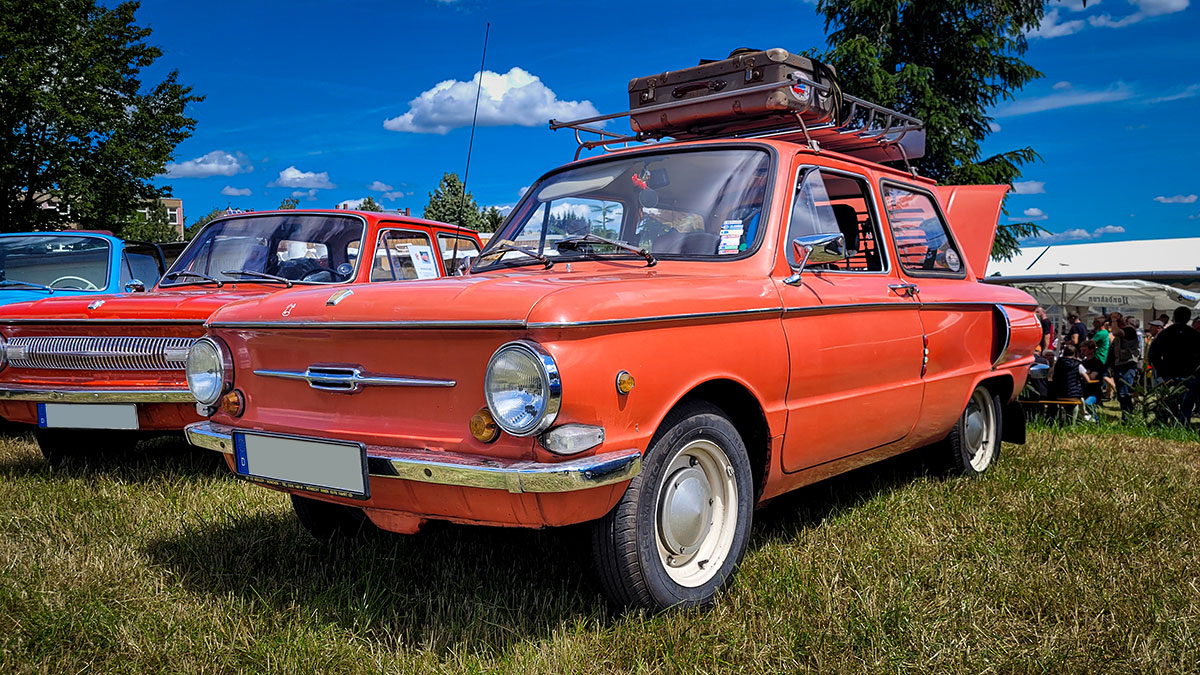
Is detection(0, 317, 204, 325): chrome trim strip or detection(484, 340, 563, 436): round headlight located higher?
detection(484, 340, 563, 436): round headlight

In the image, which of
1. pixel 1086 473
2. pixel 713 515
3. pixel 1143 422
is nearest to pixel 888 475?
pixel 1086 473

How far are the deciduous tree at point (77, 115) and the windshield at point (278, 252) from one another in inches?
740

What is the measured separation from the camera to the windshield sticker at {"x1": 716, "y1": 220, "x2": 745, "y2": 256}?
3.56 m

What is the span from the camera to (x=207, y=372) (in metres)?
3.43

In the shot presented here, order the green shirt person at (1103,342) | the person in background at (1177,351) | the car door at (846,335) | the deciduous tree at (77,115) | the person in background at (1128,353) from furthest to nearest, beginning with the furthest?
the deciduous tree at (77,115), the person in background at (1128,353), the green shirt person at (1103,342), the person in background at (1177,351), the car door at (846,335)

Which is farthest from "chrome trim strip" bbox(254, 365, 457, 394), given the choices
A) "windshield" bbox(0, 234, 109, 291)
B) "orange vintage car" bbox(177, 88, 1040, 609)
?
"windshield" bbox(0, 234, 109, 291)

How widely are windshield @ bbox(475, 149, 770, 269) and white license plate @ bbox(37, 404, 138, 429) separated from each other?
2.25 meters

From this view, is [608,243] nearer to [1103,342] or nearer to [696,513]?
[696,513]

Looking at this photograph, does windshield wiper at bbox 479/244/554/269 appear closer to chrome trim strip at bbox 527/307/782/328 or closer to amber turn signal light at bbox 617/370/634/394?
chrome trim strip at bbox 527/307/782/328

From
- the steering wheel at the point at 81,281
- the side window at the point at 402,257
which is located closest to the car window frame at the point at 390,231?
the side window at the point at 402,257

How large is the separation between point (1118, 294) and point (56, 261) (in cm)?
1978

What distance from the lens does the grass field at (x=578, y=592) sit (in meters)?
2.79

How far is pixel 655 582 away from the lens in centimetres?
290

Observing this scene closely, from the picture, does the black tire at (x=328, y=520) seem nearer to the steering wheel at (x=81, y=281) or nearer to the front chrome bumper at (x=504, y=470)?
the front chrome bumper at (x=504, y=470)
